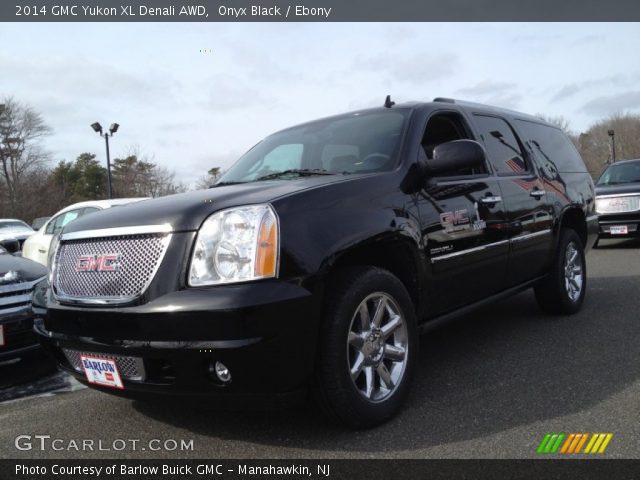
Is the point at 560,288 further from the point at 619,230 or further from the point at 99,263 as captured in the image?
the point at 619,230

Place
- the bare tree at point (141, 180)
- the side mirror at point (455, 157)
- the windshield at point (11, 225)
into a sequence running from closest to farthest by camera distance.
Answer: the side mirror at point (455, 157), the windshield at point (11, 225), the bare tree at point (141, 180)


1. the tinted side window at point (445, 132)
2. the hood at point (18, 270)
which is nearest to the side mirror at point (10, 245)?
the hood at point (18, 270)

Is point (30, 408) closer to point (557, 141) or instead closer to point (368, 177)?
point (368, 177)

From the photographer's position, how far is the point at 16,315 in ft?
12.6

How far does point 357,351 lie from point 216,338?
0.78 meters

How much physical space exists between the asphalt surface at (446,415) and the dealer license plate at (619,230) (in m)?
6.27

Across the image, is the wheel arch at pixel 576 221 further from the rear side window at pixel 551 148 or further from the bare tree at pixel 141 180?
the bare tree at pixel 141 180

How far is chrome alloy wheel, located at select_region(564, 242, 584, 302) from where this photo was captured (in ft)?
16.1

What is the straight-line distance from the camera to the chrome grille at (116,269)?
2393 mm

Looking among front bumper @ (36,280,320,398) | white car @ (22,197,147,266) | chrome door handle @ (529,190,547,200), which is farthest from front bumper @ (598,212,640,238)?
front bumper @ (36,280,320,398)

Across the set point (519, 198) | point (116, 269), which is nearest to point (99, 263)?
point (116, 269)

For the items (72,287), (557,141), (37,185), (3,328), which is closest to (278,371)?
(72,287)

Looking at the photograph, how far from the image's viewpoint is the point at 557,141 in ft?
17.4

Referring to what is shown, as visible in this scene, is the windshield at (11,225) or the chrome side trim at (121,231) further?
the windshield at (11,225)
